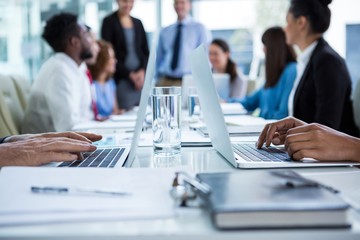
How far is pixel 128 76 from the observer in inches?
179

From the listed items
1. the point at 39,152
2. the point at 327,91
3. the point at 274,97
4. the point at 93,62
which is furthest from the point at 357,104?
the point at 93,62

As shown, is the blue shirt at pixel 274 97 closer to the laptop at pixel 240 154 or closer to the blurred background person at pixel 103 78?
the blurred background person at pixel 103 78

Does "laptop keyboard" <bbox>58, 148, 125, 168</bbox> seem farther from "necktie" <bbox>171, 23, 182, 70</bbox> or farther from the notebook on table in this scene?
"necktie" <bbox>171, 23, 182, 70</bbox>

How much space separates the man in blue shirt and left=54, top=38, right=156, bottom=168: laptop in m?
3.48

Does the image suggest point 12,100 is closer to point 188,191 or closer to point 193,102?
point 193,102

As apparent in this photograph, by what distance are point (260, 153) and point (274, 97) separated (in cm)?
198

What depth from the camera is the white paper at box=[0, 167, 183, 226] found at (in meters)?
0.55

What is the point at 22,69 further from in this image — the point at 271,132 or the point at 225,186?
the point at 225,186

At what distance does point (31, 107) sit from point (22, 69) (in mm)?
1729

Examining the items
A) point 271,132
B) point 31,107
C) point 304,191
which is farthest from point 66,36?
point 304,191

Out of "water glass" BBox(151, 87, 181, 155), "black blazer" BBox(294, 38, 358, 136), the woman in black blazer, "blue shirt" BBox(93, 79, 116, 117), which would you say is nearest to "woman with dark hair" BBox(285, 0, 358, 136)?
"black blazer" BBox(294, 38, 358, 136)

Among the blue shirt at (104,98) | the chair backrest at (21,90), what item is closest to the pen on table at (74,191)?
the chair backrest at (21,90)

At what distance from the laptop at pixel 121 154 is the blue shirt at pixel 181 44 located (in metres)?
3.52

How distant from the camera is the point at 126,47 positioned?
183 inches
